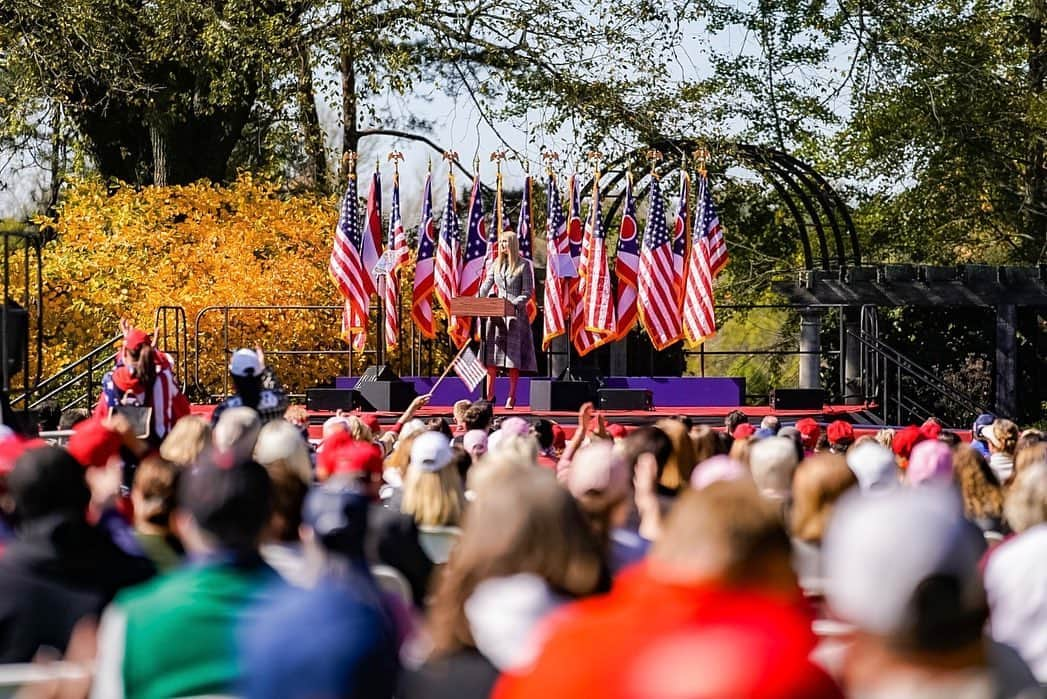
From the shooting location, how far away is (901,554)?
90.7 inches

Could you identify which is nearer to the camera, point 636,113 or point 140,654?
point 140,654

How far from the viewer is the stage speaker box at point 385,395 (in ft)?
57.8

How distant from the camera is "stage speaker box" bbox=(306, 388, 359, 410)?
17562mm

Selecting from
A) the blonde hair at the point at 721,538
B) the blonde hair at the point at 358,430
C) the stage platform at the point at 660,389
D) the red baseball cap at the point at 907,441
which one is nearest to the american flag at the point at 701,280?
the stage platform at the point at 660,389

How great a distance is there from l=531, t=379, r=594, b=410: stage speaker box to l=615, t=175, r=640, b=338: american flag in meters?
1.38

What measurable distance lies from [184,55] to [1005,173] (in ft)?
42.0

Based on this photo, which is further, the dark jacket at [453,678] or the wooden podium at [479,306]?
the wooden podium at [479,306]

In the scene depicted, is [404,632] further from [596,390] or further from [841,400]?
[841,400]

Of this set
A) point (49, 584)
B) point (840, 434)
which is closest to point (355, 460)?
point (49, 584)

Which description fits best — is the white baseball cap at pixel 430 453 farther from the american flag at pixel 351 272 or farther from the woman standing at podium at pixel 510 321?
the american flag at pixel 351 272

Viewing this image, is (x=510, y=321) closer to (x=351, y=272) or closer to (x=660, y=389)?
(x=351, y=272)

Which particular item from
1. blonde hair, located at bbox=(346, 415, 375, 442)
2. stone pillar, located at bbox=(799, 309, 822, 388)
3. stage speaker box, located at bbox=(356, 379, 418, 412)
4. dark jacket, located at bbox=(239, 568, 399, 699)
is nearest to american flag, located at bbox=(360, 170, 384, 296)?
stage speaker box, located at bbox=(356, 379, 418, 412)

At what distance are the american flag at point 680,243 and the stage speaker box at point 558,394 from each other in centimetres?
188

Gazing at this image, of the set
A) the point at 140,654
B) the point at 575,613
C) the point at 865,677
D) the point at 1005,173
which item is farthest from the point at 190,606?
the point at 1005,173
